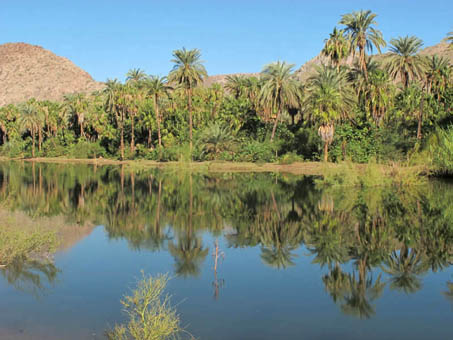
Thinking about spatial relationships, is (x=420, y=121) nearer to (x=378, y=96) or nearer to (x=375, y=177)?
(x=378, y=96)

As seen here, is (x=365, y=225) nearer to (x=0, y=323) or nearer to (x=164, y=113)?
(x=0, y=323)

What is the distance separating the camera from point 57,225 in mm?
16406

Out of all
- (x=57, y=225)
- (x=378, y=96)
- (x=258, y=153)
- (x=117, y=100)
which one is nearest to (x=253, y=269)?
(x=57, y=225)

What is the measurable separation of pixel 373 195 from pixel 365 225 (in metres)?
8.98

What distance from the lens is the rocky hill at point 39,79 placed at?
16075 cm

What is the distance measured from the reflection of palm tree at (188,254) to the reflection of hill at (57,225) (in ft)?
10.0

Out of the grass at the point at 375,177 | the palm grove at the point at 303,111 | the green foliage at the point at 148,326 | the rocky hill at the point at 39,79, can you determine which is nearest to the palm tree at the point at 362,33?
the palm grove at the point at 303,111

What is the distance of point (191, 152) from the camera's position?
60125 mm

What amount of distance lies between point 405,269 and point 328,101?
36.3 m

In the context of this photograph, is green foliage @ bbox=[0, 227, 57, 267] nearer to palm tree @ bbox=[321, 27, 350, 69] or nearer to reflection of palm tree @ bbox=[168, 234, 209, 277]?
reflection of palm tree @ bbox=[168, 234, 209, 277]

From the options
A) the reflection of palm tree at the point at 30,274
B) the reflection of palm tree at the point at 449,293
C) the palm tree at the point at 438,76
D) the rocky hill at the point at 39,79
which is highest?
the rocky hill at the point at 39,79

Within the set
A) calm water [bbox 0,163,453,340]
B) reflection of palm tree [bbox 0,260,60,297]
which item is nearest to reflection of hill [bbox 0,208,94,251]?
calm water [bbox 0,163,453,340]

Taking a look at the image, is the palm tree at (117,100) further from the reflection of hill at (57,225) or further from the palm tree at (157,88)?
the reflection of hill at (57,225)

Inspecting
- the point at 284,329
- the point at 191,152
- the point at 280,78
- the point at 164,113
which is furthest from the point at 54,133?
the point at 284,329
